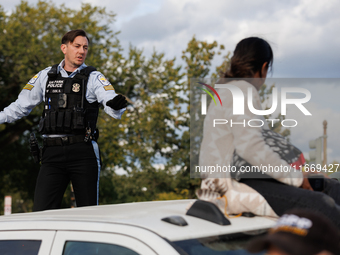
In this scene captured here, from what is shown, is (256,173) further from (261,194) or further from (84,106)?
(84,106)

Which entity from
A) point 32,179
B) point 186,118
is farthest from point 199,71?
point 32,179

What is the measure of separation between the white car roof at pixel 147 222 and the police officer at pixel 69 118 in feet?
4.62

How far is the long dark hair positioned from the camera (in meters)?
2.54

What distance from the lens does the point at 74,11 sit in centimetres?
2369

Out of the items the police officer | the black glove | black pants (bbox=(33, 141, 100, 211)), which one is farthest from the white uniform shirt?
black pants (bbox=(33, 141, 100, 211))

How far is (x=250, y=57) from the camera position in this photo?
2.54m

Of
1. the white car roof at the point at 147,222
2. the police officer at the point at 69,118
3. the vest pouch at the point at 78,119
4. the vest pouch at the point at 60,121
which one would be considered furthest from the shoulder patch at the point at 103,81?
the white car roof at the point at 147,222

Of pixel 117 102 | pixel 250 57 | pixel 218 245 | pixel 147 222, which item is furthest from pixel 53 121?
pixel 218 245

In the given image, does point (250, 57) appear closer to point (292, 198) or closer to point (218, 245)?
point (292, 198)

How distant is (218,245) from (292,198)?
0.54m

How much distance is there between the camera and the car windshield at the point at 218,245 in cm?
165

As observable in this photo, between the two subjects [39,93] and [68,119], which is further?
[39,93]

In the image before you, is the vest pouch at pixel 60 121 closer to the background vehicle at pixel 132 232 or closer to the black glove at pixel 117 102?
the black glove at pixel 117 102

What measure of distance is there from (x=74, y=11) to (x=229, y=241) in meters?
23.4
